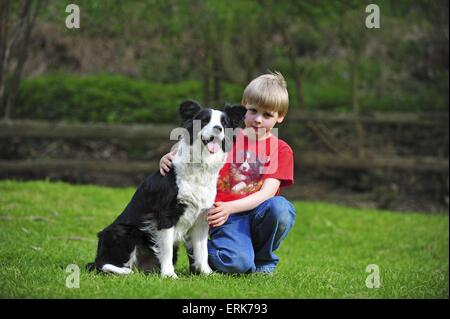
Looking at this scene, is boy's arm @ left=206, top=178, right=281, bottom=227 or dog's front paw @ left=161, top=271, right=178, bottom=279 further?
boy's arm @ left=206, top=178, right=281, bottom=227

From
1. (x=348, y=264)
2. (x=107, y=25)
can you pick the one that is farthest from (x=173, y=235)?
(x=107, y=25)

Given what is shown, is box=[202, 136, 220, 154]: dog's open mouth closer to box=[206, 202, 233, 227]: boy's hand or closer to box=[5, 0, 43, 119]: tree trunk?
box=[206, 202, 233, 227]: boy's hand

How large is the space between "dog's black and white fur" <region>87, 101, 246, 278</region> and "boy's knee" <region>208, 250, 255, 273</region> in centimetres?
12

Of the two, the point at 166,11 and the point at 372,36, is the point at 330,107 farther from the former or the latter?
the point at 166,11

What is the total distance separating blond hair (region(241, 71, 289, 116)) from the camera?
4.77 m

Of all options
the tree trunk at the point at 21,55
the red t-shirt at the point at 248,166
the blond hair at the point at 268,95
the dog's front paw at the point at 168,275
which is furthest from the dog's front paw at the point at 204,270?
the tree trunk at the point at 21,55

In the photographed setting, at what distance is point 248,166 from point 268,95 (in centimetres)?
54

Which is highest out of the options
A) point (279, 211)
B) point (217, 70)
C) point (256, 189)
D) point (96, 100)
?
point (217, 70)

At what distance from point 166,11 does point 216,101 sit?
1.62 meters

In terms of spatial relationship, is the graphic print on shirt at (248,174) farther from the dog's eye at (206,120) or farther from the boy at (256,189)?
the dog's eye at (206,120)

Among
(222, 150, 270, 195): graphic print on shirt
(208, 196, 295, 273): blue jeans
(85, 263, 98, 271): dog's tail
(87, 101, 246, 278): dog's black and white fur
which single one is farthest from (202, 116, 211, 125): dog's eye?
(85, 263, 98, 271): dog's tail

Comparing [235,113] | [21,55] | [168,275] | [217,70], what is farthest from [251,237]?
[21,55]

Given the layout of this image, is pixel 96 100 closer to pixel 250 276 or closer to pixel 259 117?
pixel 259 117

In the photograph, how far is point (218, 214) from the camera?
4.58m
